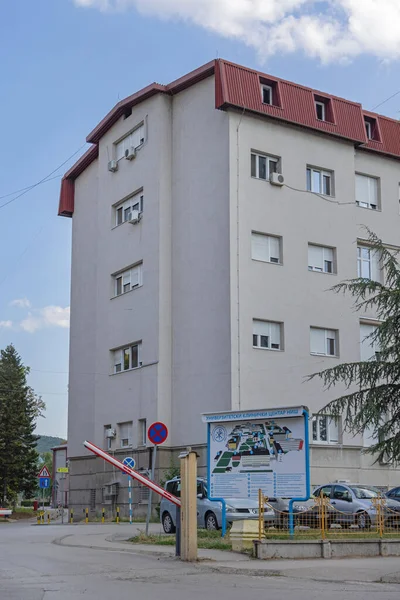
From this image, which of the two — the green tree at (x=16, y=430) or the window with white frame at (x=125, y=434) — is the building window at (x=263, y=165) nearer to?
the window with white frame at (x=125, y=434)

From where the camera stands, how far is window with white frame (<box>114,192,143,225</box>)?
39603mm

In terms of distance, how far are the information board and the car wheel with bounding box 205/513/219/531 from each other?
2.92 meters

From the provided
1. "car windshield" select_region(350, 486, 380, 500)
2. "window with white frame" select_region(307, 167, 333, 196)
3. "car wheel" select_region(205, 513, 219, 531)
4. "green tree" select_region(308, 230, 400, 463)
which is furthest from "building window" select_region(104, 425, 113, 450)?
"green tree" select_region(308, 230, 400, 463)

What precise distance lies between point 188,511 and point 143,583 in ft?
9.47

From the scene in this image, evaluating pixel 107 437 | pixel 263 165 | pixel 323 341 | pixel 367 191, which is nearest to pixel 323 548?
pixel 323 341

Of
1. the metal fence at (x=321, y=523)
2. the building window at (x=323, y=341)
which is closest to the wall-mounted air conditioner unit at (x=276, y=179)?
the building window at (x=323, y=341)

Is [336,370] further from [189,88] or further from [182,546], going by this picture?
[189,88]

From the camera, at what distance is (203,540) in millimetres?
18844

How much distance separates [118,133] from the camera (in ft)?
137

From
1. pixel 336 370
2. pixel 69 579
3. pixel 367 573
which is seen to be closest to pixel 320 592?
pixel 367 573

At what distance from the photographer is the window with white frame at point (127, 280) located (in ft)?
128

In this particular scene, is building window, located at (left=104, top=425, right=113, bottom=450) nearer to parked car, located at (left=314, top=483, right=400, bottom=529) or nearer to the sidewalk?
parked car, located at (left=314, top=483, right=400, bottom=529)

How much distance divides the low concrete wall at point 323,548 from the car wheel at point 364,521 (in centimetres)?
150

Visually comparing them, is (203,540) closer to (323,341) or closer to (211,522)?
(211,522)
